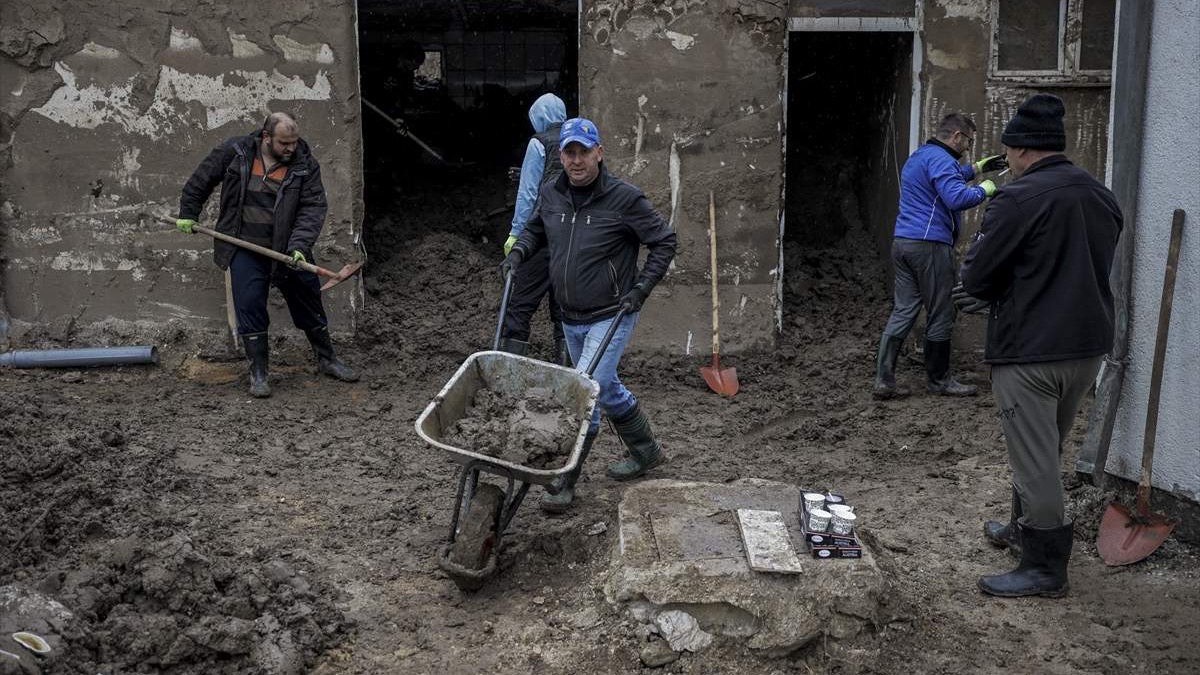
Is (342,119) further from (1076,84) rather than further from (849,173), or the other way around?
(1076,84)

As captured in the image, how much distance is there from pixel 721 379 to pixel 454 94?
4.91 meters

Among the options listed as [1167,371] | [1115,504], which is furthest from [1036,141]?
[1115,504]

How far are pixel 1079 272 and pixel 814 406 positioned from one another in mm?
3265

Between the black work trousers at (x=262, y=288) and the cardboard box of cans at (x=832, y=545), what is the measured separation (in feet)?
14.1

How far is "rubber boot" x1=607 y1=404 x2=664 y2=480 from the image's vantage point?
237 inches

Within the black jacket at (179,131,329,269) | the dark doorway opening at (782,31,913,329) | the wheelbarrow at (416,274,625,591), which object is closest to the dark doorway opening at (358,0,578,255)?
the dark doorway opening at (782,31,913,329)

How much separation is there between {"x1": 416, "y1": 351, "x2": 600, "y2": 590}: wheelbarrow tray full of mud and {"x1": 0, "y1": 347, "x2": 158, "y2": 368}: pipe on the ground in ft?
12.4

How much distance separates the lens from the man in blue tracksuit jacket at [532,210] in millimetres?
6902

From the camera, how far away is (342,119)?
8.05 m

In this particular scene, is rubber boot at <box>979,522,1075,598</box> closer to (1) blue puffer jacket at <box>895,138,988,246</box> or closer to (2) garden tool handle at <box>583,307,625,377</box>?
(2) garden tool handle at <box>583,307,625,377</box>

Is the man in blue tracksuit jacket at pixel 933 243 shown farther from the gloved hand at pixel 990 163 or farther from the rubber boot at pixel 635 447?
the rubber boot at pixel 635 447

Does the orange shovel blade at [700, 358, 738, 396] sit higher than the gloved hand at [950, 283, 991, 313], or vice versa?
the gloved hand at [950, 283, 991, 313]

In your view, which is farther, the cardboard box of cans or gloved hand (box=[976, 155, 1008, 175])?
gloved hand (box=[976, 155, 1008, 175])

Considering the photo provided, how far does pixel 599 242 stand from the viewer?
220 inches
